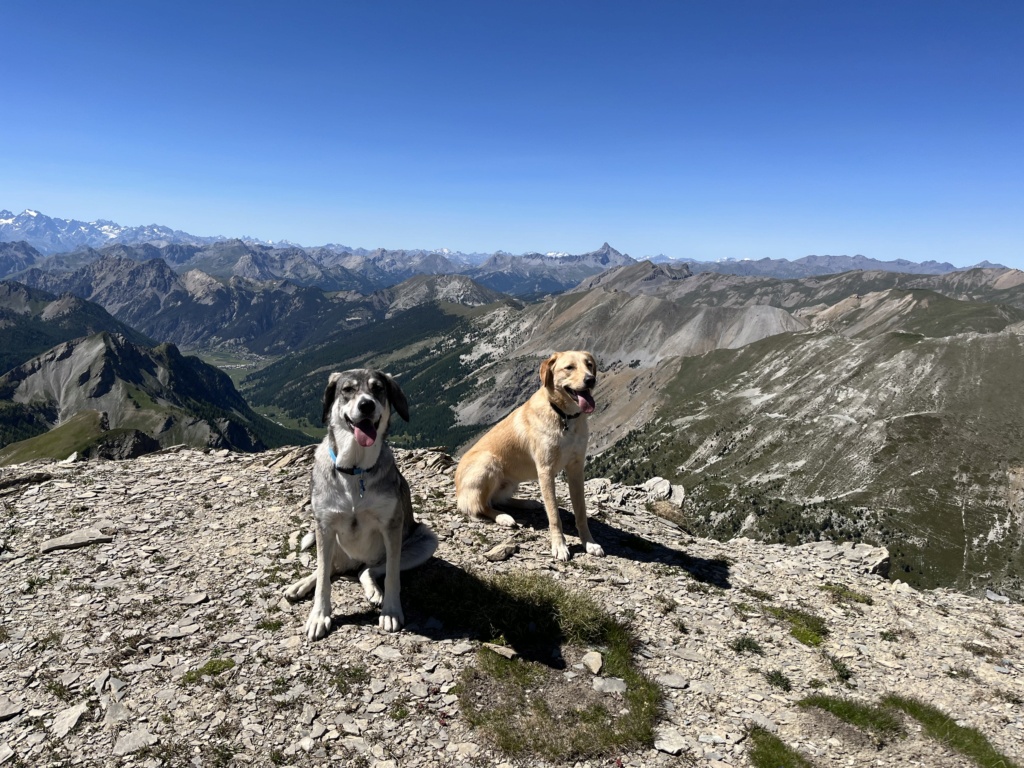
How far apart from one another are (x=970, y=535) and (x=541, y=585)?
20035 cm

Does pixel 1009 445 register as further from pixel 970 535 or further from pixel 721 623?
pixel 721 623

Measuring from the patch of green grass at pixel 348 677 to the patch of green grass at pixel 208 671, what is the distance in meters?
1.71

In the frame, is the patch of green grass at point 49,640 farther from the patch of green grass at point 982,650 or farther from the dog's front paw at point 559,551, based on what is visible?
the patch of green grass at point 982,650

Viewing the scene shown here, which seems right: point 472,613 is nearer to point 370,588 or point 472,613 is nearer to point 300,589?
point 370,588

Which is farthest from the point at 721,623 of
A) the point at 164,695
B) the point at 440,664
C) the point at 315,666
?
the point at 164,695

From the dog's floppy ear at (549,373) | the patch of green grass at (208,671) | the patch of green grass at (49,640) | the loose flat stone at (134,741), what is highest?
the dog's floppy ear at (549,373)

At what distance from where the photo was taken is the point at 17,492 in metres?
15.0

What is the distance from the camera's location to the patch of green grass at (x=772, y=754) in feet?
21.6

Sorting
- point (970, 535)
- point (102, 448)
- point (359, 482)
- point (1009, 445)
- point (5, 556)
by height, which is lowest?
point (970, 535)

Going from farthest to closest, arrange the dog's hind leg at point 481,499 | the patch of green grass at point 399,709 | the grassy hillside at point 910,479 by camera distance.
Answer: the grassy hillside at point 910,479, the dog's hind leg at point 481,499, the patch of green grass at point 399,709

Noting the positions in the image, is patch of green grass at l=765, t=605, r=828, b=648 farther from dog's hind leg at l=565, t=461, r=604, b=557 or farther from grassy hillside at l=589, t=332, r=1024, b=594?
grassy hillside at l=589, t=332, r=1024, b=594

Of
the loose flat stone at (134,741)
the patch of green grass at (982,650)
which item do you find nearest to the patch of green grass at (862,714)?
the patch of green grass at (982,650)

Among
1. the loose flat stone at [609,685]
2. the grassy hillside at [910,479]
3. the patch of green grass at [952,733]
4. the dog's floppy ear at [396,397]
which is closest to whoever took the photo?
the patch of green grass at [952,733]

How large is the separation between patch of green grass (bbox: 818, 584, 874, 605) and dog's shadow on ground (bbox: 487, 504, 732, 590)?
224 cm
